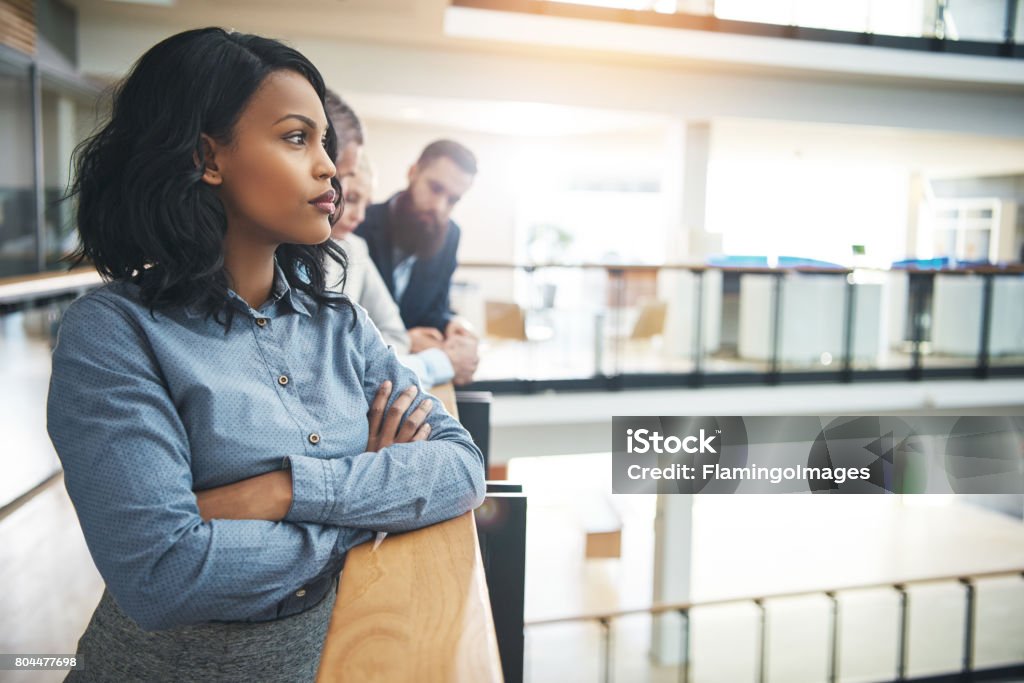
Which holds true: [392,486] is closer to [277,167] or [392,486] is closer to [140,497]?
[140,497]

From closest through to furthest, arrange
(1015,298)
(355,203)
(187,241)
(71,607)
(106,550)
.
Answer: (106,550) → (187,241) → (355,203) → (71,607) → (1015,298)

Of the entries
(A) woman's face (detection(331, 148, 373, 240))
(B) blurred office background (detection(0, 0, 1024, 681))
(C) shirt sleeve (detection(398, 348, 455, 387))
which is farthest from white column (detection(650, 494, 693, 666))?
(C) shirt sleeve (detection(398, 348, 455, 387))

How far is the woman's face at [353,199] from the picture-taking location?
2340 mm

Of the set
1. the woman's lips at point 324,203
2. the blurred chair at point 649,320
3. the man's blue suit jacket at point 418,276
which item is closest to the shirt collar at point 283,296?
the woman's lips at point 324,203

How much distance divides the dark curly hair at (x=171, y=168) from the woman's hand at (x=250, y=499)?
0.72 feet

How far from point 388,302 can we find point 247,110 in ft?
4.54

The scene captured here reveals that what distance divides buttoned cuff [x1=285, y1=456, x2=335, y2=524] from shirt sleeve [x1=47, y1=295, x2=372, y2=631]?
34 mm

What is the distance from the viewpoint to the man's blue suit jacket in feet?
9.88

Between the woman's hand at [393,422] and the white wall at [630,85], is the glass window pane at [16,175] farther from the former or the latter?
the woman's hand at [393,422]

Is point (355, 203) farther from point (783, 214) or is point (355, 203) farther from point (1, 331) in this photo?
point (783, 214)

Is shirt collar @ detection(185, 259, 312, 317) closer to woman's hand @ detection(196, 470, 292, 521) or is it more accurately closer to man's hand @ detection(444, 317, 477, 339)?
woman's hand @ detection(196, 470, 292, 521)

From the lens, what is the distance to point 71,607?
9.45ft

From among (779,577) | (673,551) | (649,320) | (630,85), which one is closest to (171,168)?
(630,85)

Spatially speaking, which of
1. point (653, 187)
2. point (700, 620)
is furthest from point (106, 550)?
point (653, 187)
